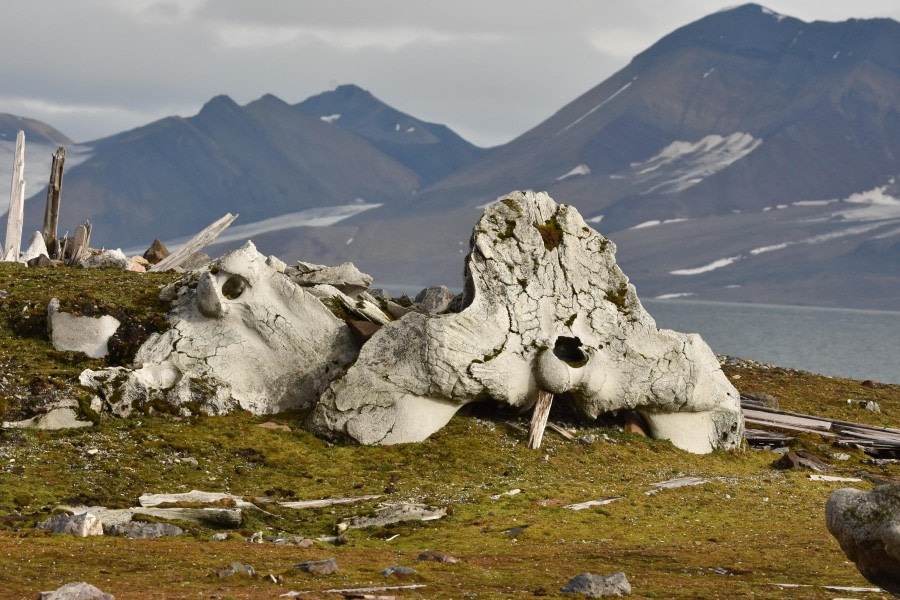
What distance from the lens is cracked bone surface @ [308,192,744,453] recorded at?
31.9 meters

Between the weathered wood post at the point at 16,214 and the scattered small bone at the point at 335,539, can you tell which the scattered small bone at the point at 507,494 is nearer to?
the scattered small bone at the point at 335,539

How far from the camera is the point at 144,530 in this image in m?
21.2

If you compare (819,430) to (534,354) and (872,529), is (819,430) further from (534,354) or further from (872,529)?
(872,529)

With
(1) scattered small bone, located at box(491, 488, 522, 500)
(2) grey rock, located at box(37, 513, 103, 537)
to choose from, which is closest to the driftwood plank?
(1) scattered small bone, located at box(491, 488, 522, 500)

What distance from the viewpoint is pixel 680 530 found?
79.1ft

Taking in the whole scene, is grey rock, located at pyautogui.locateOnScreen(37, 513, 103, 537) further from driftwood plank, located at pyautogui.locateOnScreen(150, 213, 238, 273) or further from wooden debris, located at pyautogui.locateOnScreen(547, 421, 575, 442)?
driftwood plank, located at pyautogui.locateOnScreen(150, 213, 238, 273)

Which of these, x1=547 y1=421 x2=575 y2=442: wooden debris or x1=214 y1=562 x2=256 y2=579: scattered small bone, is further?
x1=547 y1=421 x2=575 y2=442: wooden debris

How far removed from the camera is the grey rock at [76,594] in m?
13.7

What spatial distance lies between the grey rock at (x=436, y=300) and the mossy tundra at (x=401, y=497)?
5.44 m

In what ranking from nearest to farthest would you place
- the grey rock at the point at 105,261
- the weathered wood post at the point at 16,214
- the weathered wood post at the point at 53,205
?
the grey rock at the point at 105,261, the weathered wood post at the point at 16,214, the weathered wood post at the point at 53,205

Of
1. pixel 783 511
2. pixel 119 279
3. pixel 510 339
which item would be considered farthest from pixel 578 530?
pixel 119 279

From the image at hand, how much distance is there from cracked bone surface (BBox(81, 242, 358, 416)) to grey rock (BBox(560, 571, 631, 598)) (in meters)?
17.2

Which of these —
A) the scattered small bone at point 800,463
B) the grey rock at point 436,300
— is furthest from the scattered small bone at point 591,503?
the grey rock at point 436,300

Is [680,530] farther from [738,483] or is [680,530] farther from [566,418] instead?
[566,418]
